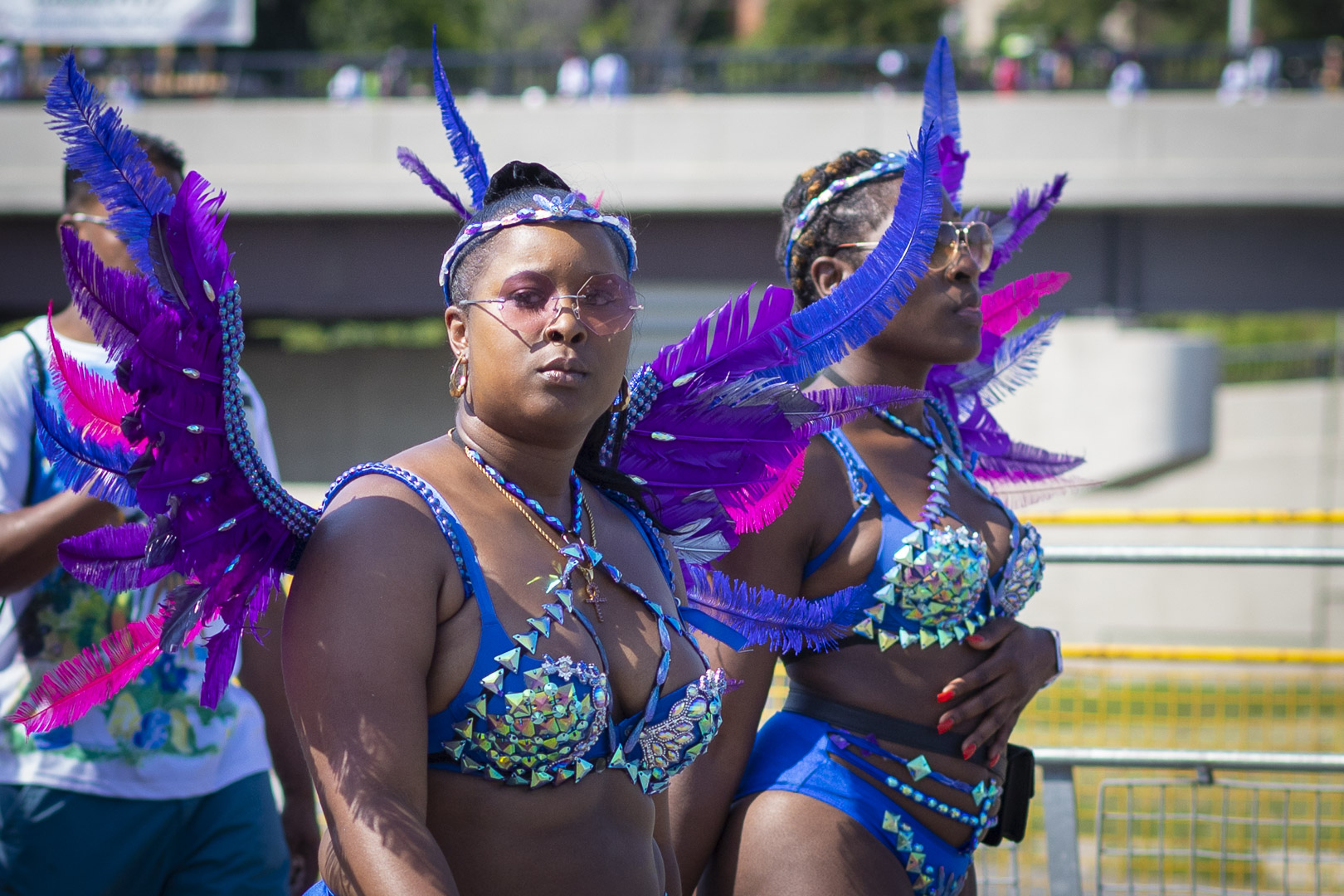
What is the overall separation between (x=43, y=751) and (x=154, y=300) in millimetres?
1559

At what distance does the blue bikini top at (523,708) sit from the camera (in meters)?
1.80

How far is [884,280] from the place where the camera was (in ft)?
7.99

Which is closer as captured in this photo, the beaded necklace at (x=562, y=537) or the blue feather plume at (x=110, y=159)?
the blue feather plume at (x=110, y=159)

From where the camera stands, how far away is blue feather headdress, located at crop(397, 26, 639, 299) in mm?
2006

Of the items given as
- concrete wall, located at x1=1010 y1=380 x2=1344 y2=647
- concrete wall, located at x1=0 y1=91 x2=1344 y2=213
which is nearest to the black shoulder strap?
concrete wall, located at x1=1010 y1=380 x2=1344 y2=647

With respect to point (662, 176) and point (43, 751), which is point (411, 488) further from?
point (662, 176)

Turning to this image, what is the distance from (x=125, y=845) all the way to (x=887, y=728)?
1.68m

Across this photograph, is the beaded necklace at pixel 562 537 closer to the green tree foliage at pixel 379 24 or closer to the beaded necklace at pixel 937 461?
the beaded necklace at pixel 937 461

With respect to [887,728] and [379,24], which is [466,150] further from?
[379,24]

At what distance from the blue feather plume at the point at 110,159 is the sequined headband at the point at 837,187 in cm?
158

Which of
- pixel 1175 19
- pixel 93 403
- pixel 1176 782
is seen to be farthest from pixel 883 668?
pixel 1175 19

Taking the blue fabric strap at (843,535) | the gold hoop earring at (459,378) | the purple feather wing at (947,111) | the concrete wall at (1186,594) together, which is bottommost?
the concrete wall at (1186,594)

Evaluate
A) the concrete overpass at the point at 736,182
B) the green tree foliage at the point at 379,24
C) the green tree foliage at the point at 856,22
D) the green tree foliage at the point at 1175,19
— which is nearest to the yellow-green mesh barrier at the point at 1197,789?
the concrete overpass at the point at 736,182

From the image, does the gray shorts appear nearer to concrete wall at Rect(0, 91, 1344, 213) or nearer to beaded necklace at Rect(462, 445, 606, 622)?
beaded necklace at Rect(462, 445, 606, 622)
